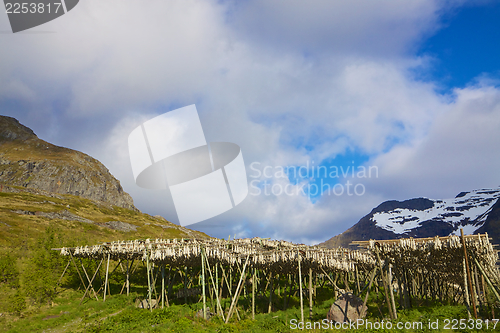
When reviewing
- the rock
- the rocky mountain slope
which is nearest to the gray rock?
the rocky mountain slope

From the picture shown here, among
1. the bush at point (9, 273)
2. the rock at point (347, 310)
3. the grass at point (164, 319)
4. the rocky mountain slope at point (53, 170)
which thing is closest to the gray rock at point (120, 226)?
the bush at point (9, 273)

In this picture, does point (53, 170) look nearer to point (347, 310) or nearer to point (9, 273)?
point (9, 273)

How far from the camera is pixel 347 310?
1606cm

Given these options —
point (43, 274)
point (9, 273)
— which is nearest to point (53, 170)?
point (9, 273)

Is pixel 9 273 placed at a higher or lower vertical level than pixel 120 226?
lower

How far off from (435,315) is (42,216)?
228 ft

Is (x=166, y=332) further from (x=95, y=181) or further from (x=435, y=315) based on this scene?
(x=95, y=181)

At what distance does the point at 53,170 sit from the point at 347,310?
161124 millimetres

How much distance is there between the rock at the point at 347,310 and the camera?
15.9 meters

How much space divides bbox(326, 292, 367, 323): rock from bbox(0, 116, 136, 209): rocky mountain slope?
116955 millimetres

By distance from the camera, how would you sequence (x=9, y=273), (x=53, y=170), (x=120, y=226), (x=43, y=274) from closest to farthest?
(x=9, y=273)
(x=43, y=274)
(x=120, y=226)
(x=53, y=170)

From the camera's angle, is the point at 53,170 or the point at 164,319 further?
the point at 53,170

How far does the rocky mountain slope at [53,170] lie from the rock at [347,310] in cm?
11695

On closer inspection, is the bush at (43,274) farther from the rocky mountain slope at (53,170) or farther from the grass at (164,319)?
the rocky mountain slope at (53,170)
